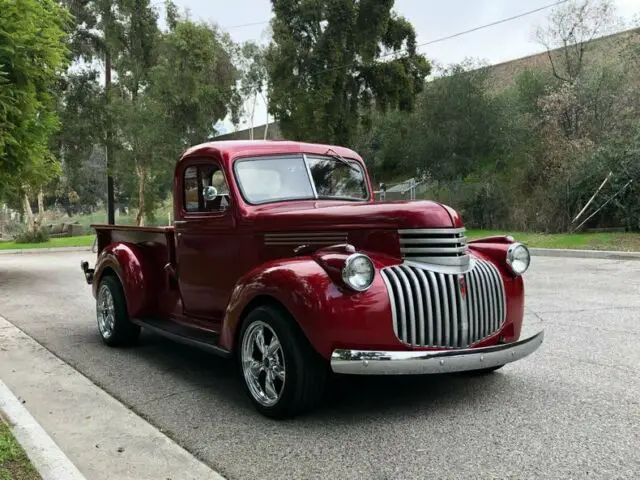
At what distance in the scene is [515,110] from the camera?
26906 millimetres

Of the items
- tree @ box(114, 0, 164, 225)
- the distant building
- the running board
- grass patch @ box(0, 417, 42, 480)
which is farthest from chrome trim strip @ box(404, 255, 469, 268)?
tree @ box(114, 0, 164, 225)

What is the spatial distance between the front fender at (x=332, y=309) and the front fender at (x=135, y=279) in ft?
8.46

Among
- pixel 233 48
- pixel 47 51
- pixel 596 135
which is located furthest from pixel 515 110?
pixel 47 51

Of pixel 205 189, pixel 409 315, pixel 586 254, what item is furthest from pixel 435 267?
pixel 586 254

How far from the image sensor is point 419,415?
172 inches

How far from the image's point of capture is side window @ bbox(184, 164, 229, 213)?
5.45 meters

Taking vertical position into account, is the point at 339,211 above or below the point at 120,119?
below

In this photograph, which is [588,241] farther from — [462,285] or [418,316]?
[418,316]

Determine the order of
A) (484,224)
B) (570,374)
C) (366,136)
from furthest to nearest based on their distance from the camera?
(366,136), (484,224), (570,374)

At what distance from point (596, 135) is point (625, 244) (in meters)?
6.89

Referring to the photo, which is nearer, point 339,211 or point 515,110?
point 339,211

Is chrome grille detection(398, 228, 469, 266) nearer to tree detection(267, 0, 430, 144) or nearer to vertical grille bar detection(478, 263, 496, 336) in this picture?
vertical grille bar detection(478, 263, 496, 336)

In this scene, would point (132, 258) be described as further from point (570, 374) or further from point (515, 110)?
point (515, 110)

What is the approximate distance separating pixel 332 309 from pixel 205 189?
2.13 meters
